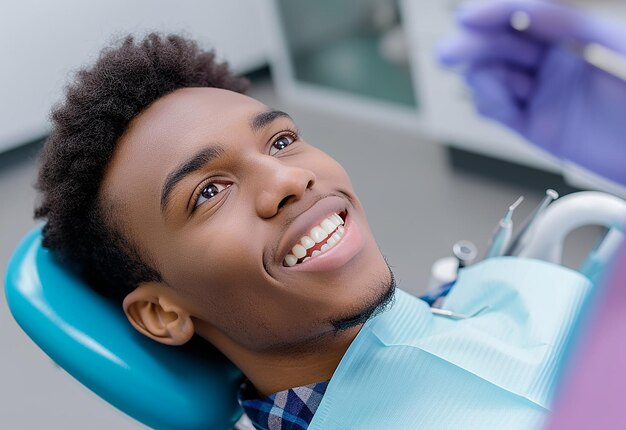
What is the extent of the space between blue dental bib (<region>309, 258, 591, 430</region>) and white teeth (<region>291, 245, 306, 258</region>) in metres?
0.13

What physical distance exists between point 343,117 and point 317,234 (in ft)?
6.95

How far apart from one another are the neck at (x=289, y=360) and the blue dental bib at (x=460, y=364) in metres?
0.03

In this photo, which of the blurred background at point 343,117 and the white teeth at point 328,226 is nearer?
the white teeth at point 328,226

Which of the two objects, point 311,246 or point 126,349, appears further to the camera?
point 126,349

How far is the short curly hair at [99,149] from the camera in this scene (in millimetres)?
982

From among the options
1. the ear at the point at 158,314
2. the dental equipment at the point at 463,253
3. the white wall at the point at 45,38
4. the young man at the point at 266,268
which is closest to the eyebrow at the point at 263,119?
the young man at the point at 266,268

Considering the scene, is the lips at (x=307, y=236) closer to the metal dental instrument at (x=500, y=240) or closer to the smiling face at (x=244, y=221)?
the smiling face at (x=244, y=221)

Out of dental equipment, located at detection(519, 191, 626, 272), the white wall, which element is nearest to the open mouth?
dental equipment, located at detection(519, 191, 626, 272)

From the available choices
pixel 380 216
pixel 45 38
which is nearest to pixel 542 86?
pixel 380 216

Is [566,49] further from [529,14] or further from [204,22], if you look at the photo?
[204,22]

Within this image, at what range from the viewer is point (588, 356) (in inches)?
9.7

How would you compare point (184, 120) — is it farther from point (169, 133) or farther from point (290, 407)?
point (290, 407)

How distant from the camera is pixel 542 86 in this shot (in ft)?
2.56

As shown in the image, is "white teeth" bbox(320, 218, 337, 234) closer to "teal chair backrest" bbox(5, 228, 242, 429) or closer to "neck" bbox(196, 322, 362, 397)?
"neck" bbox(196, 322, 362, 397)
